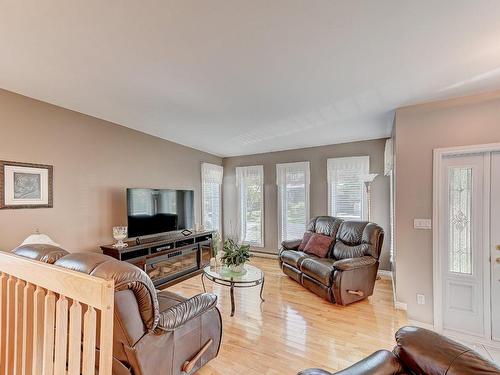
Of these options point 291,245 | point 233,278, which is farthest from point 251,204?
point 233,278

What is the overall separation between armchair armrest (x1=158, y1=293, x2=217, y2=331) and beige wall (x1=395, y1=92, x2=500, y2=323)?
2.51 meters

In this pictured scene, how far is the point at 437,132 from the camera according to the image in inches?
117

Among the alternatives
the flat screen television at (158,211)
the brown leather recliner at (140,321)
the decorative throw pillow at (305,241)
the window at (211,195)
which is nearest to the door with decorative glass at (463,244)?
the decorative throw pillow at (305,241)

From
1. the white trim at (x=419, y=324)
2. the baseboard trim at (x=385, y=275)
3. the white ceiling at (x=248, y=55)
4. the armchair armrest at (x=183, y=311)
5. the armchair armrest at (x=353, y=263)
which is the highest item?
the white ceiling at (x=248, y=55)

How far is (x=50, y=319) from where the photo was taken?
1244 millimetres

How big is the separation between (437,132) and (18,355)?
4265mm

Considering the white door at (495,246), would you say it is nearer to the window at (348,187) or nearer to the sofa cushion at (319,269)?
the sofa cushion at (319,269)

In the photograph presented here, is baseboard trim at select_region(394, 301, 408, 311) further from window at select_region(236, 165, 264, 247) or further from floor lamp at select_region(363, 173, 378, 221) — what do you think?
window at select_region(236, 165, 264, 247)

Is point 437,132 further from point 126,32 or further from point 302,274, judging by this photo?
point 126,32

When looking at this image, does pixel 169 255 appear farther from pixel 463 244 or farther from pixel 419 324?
pixel 463 244

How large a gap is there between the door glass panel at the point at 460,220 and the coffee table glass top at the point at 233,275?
91.1 inches

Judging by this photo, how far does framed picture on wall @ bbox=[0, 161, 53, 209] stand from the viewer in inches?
110

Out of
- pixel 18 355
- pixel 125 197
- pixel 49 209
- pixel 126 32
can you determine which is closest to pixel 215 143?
pixel 125 197

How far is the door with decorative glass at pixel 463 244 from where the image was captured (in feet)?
9.13
